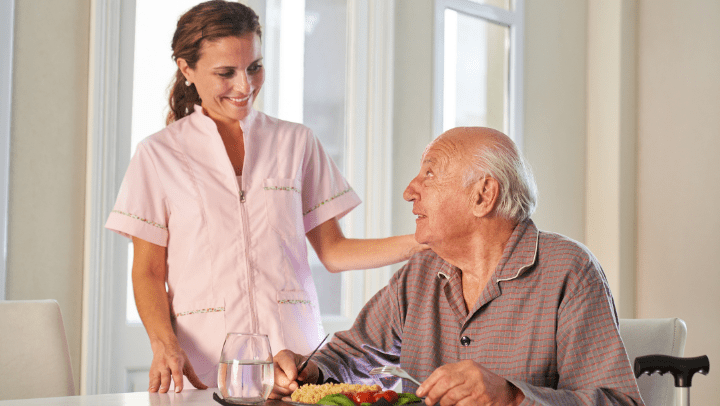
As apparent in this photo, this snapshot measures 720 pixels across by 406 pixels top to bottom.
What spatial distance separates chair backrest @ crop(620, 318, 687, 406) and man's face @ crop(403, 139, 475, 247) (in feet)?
1.57

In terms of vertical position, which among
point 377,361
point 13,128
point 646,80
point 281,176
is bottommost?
point 377,361

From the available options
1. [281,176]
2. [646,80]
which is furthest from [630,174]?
[281,176]

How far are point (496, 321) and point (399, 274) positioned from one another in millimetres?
304

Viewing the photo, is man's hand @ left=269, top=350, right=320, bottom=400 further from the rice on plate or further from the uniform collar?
the uniform collar

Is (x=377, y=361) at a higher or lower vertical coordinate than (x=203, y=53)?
lower

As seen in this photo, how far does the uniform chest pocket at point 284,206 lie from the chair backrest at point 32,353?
0.56m

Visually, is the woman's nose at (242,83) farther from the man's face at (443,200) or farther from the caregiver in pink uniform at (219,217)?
the man's face at (443,200)

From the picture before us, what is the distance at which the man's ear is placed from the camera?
1561mm

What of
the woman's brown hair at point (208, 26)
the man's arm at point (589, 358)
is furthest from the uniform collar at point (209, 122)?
the man's arm at point (589, 358)

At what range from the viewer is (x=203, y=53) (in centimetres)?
189

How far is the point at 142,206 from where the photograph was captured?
1856 mm

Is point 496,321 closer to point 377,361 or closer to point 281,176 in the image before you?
point 377,361

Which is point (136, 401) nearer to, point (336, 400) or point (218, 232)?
point (336, 400)

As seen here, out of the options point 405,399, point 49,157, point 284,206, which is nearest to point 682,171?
point 284,206
